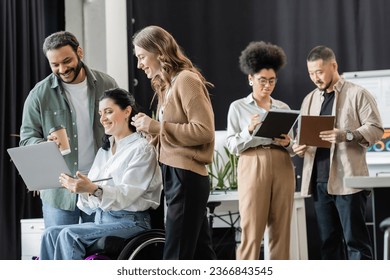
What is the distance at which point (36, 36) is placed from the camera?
5.00m

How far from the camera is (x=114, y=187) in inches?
109

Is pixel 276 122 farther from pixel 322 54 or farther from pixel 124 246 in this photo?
pixel 124 246

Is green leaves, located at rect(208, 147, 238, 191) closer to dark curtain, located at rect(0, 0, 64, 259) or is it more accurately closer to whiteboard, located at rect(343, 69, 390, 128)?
whiteboard, located at rect(343, 69, 390, 128)

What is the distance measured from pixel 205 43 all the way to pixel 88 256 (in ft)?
10.7

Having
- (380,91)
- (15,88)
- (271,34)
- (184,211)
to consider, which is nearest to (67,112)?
(184,211)

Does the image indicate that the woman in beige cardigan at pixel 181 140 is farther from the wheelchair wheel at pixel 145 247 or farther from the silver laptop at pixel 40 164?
the silver laptop at pixel 40 164

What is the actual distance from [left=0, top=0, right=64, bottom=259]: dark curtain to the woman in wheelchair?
5.99ft

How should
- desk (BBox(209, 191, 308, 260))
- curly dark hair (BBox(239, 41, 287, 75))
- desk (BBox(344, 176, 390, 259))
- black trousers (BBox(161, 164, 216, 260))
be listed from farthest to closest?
desk (BBox(209, 191, 308, 260))
curly dark hair (BBox(239, 41, 287, 75))
black trousers (BBox(161, 164, 216, 260))
desk (BBox(344, 176, 390, 259))

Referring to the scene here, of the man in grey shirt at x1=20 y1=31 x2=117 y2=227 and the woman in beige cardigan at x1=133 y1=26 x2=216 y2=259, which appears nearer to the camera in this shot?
the woman in beige cardigan at x1=133 y1=26 x2=216 y2=259

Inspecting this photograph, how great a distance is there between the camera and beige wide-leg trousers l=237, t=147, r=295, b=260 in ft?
11.3

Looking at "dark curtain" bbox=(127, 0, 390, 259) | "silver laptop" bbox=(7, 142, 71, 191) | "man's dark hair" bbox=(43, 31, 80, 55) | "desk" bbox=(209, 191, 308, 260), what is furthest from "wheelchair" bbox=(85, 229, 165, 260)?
"dark curtain" bbox=(127, 0, 390, 259)

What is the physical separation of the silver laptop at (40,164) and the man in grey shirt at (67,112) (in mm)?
174

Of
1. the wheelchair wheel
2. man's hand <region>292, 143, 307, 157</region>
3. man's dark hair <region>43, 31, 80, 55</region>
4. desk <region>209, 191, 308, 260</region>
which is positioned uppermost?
man's dark hair <region>43, 31, 80, 55</region>

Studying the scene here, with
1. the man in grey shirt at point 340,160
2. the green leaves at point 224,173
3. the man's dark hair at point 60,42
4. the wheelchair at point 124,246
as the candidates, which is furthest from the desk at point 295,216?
the wheelchair at point 124,246
